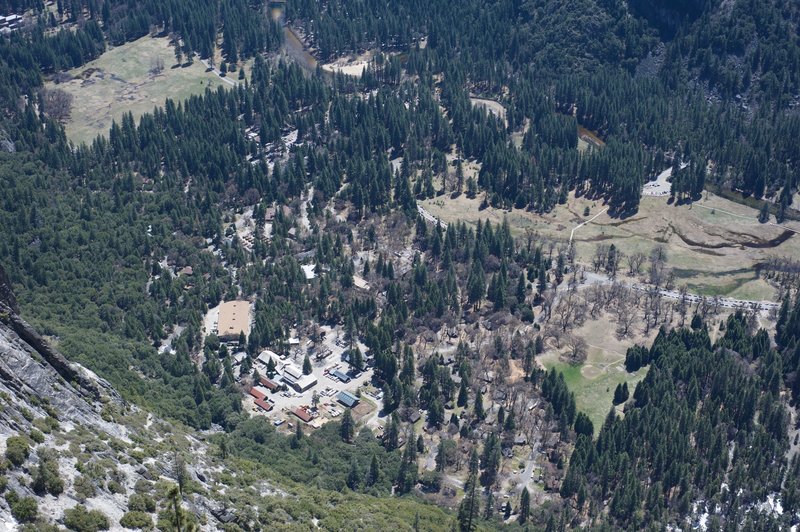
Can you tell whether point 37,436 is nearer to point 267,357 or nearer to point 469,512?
point 469,512

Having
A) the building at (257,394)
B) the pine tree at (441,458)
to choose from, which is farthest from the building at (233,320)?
the pine tree at (441,458)

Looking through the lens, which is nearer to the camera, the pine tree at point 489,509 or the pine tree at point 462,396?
the pine tree at point 489,509

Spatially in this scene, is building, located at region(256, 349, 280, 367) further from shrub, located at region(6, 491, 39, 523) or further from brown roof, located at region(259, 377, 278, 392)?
shrub, located at region(6, 491, 39, 523)

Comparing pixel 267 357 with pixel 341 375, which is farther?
pixel 267 357

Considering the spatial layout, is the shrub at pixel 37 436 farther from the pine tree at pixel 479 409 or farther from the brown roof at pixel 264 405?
the pine tree at pixel 479 409

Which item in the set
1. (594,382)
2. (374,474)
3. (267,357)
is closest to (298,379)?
(267,357)

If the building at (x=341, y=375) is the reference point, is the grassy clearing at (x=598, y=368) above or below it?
below
